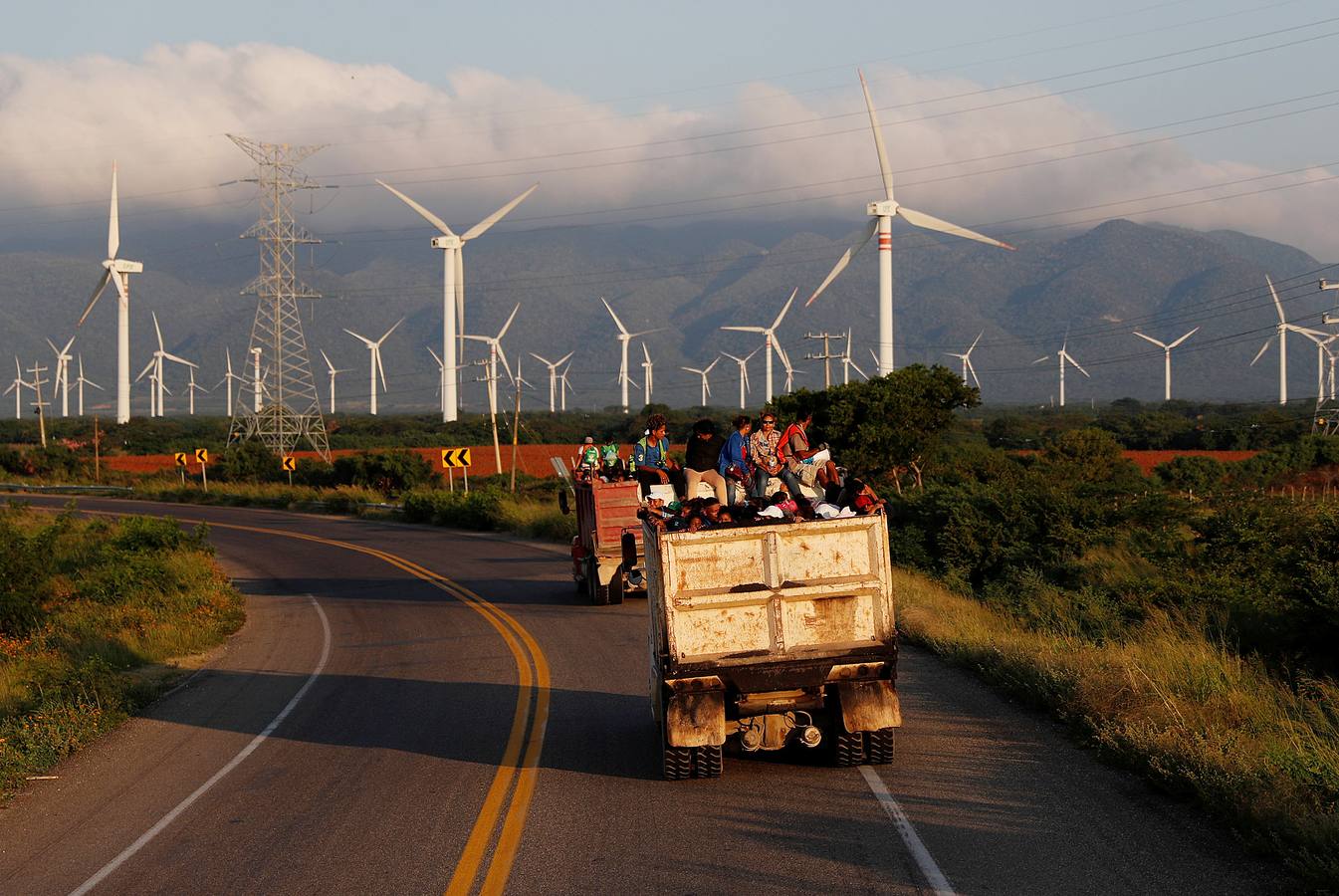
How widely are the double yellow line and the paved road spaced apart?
3 centimetres

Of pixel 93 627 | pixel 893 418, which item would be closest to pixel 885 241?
pixel 893 418

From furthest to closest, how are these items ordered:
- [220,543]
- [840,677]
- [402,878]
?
1. [220,543]
2. [840,677]
3. [402,878]

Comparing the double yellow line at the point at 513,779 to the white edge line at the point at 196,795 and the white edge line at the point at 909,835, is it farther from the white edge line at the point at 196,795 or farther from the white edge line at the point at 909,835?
the white edge line at the point at 909,835

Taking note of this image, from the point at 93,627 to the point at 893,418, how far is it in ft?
85.7

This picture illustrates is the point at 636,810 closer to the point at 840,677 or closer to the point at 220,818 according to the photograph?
the point at 840,677

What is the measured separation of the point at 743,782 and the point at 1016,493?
17824mm

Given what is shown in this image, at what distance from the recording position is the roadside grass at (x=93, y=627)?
1362 centimetres

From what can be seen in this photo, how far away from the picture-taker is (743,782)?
1046 centimetres

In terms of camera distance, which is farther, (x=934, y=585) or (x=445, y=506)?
(x=445, y=506)

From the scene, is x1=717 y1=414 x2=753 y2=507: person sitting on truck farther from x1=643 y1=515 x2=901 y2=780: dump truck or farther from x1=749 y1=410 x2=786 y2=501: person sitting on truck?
x1=643 y1=515 x2=901 y2=780: dump truck

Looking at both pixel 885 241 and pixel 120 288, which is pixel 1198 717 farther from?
pixel 120 288

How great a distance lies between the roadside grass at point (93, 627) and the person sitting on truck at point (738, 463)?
6.90m

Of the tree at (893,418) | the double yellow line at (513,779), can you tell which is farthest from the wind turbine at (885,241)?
the double yellow line at (513,779)

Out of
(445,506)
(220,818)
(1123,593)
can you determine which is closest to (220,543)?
(445,506)
